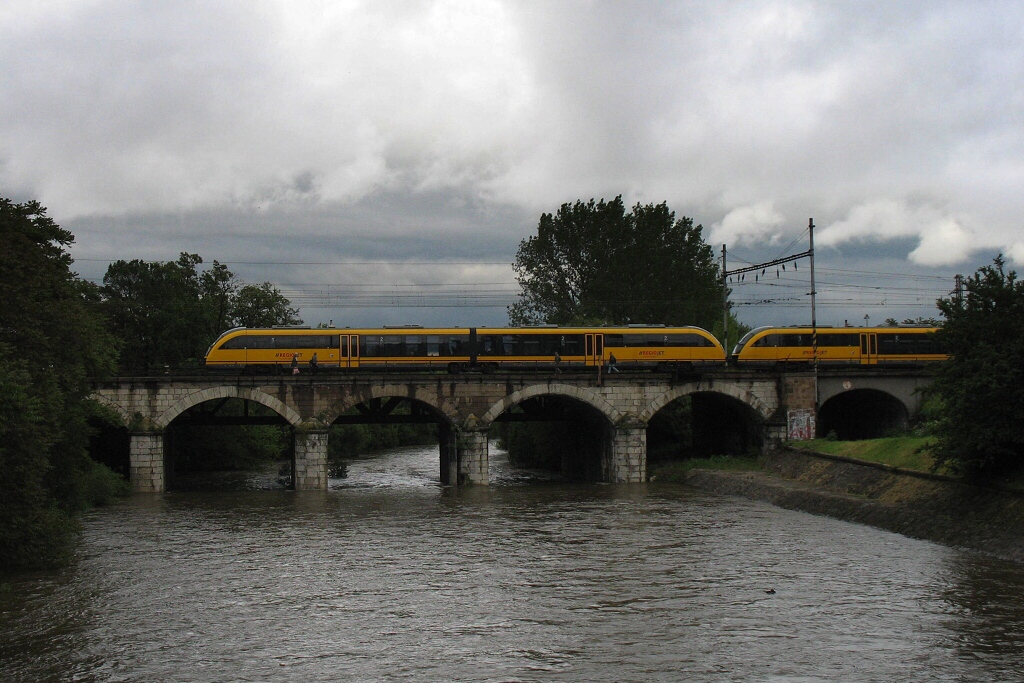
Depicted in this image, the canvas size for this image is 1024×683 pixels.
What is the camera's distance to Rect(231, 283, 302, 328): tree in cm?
8369

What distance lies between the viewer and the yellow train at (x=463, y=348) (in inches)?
2195

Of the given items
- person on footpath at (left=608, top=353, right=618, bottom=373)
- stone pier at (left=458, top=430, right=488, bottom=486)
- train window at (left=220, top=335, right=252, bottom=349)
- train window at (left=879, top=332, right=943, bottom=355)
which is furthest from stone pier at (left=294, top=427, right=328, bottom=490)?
train window at (left=879, top=332, right=943, bottom=355)

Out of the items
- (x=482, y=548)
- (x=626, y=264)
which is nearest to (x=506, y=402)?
(x=482, y=548)

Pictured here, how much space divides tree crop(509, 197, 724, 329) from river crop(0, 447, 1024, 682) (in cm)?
4385

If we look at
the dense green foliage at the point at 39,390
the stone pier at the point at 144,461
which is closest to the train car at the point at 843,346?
the stone pier at the point at 144,461

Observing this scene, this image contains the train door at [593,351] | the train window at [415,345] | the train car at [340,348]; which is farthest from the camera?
the train door at [593,351]

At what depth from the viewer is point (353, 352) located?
5619 centimetres

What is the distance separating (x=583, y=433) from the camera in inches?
2414

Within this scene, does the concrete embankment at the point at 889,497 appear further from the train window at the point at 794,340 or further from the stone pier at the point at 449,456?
the stone pier at the point at 449,456

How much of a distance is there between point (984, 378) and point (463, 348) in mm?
30115

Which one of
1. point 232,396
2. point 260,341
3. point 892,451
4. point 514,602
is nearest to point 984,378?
point 892,451

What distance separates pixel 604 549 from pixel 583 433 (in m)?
27.8

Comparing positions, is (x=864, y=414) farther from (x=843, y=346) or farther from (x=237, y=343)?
(x=237, y=343)

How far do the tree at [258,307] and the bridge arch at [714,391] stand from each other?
41276mm
